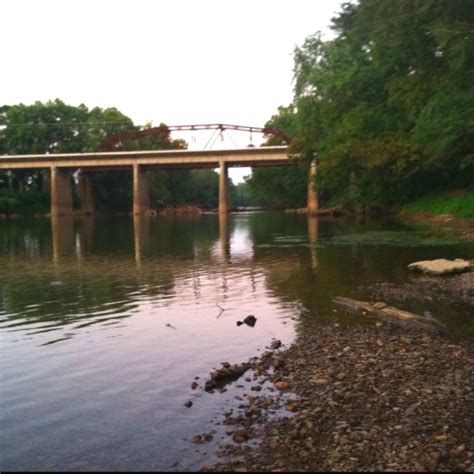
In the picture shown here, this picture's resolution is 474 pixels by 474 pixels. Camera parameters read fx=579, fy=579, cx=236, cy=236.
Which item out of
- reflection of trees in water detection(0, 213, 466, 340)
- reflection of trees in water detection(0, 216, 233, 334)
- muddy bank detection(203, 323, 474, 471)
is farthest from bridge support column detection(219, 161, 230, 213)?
muddy bank detection(203, 323, 474, 471)

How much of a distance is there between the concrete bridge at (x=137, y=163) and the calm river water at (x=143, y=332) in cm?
7134

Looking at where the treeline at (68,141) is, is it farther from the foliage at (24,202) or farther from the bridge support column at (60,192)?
the bridge support column at (60,192)

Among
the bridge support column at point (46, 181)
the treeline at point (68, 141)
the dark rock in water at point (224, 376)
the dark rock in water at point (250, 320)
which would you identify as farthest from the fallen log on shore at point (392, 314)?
the bridge support column at point (46, 181)

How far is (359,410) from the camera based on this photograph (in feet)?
30.6

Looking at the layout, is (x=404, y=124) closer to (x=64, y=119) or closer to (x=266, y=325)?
(x=266, y=325)

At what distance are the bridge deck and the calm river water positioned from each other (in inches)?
2763

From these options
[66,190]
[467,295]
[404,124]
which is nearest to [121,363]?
[467,295]

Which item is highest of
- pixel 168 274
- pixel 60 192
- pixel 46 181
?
pixel 46 181

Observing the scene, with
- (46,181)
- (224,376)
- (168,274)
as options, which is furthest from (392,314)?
(46,181)

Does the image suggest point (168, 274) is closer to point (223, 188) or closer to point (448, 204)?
point (448, 204)

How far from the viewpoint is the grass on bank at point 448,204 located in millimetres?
55125

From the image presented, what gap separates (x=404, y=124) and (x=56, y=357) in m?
52.3

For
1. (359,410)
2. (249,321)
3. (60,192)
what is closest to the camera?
(359,410)

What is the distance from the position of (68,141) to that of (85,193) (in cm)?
1546
